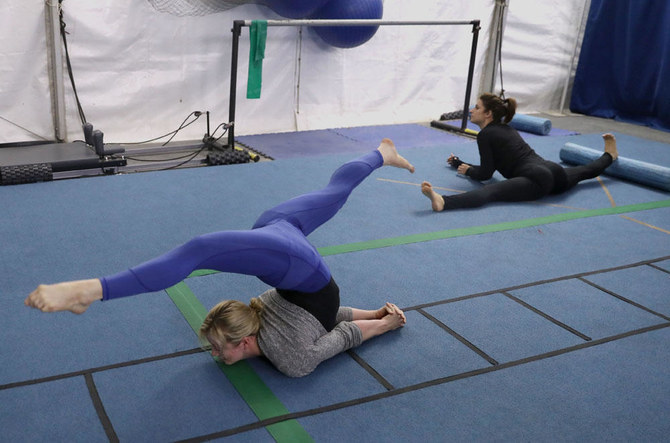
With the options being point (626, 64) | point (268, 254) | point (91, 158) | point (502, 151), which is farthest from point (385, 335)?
point (626, 64)

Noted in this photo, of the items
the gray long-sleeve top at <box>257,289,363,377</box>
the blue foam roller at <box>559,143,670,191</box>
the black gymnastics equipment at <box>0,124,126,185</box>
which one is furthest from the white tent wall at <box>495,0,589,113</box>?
the gray long-sleeve top at <box>257,289,363,377</box>

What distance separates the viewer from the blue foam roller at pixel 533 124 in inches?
262

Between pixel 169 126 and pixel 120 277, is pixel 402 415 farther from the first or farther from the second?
pixel 169 126

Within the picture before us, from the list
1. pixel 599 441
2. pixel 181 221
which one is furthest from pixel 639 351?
pixel 181 221

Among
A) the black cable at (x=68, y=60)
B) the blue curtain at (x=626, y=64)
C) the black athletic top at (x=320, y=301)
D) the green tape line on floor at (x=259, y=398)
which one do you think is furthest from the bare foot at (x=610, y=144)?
the black cable at (x=68, y=60)

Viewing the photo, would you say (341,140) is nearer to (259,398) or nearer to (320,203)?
(320,203)

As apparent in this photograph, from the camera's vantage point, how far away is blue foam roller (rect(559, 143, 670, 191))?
4.85 meters

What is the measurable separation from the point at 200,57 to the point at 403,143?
2.09 m

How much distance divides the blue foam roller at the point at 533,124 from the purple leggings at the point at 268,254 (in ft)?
14.4

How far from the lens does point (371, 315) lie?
8.86ft

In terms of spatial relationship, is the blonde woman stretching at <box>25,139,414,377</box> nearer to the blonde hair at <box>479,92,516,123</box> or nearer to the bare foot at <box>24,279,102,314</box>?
the bare foot at <box>24,279,102,314</box>

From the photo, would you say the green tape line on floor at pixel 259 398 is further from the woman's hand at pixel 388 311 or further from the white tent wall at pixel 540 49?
the white tent wall at pixel 540 49

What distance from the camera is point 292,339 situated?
→ 232 cm

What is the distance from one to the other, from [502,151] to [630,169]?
1266 mm
